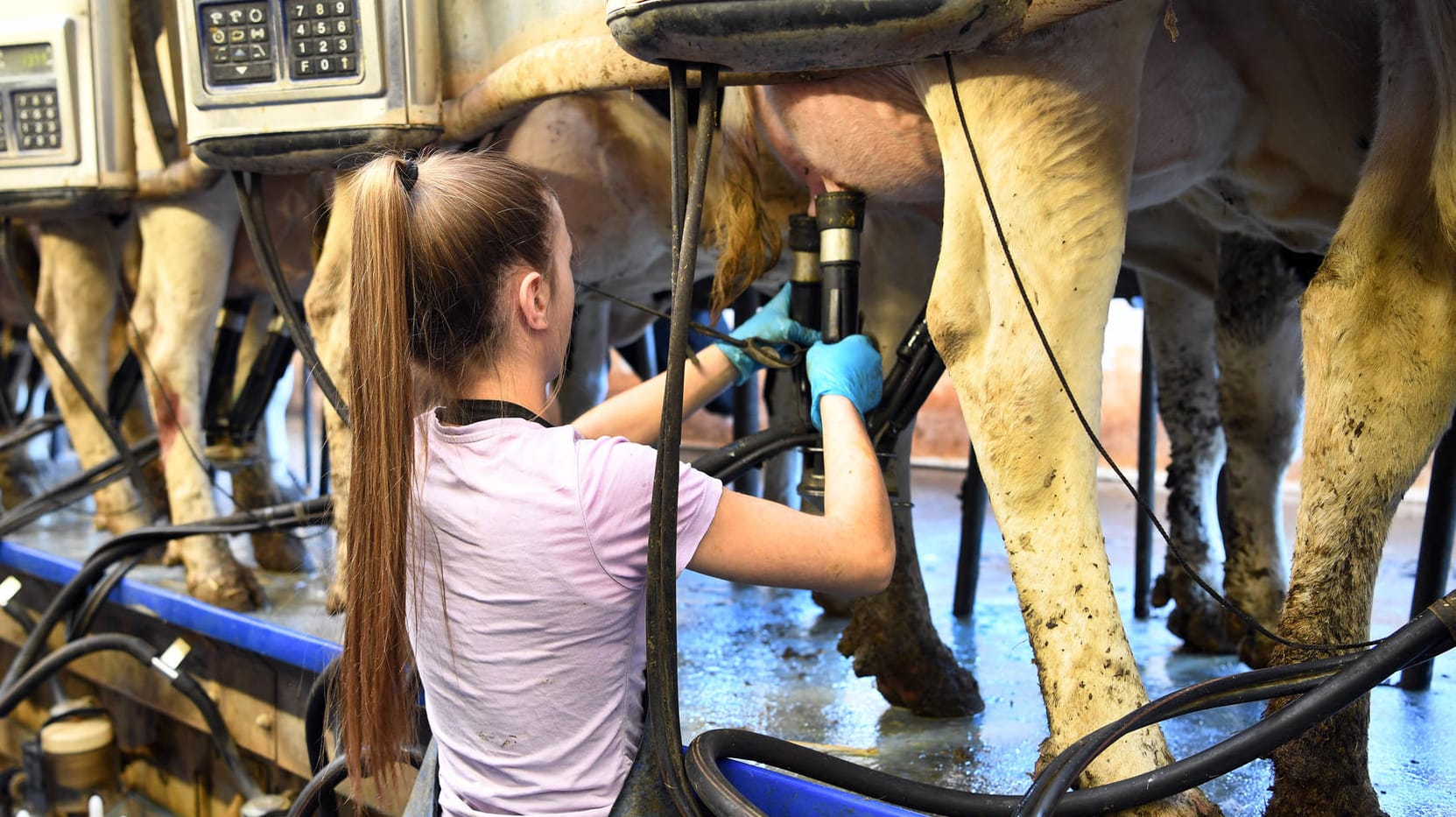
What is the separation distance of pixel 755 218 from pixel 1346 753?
1.07 meters

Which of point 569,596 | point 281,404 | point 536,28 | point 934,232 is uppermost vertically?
point 536,28

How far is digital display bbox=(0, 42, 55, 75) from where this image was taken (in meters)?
2.62

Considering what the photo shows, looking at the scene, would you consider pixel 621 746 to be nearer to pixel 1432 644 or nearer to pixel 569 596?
pixel 569 596

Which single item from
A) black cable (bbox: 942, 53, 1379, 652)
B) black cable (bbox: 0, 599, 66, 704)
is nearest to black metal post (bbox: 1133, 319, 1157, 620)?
black cable (bbox: 942, 53, 1379, 652)

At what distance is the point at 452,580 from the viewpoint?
112 cm

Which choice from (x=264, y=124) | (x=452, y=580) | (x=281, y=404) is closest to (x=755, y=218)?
(x=264, y=124)

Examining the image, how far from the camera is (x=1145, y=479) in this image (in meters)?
2.65

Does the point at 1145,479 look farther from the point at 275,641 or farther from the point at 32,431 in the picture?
the point at 32,431

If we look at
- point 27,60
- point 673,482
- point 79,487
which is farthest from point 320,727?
point 79,487

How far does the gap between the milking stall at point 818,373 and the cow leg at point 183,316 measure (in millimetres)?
12

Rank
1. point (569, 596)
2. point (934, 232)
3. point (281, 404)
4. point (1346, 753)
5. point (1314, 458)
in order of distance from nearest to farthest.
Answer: point (569, 596) < point (1346, 753) < point (1314, 458) < point (934, 232) < point (281, 404)

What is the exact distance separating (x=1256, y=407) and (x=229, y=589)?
2096mm

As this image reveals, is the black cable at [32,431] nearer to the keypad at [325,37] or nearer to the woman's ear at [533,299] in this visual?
the keypad at [325,37]

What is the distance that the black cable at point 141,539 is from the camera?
257 cm
